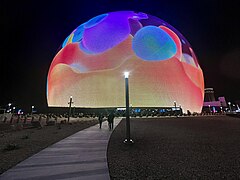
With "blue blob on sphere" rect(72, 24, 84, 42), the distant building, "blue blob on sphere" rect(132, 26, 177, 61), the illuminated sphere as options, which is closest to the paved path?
the illuminated sphere

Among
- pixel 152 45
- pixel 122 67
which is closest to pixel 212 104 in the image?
pixel 152 45

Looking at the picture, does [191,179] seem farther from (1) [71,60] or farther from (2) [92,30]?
(2) [92,30]

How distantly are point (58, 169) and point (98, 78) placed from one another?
116 feet

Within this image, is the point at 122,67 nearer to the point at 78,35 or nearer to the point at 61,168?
the point at 78,35

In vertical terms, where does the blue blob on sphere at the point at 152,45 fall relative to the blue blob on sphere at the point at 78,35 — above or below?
below

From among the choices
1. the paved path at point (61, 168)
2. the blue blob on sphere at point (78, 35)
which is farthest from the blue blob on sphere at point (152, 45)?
the paved path at point (61, 168)

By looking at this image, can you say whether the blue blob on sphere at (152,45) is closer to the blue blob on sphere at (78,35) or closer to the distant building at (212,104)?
the blue blob on sphere at (78,35)

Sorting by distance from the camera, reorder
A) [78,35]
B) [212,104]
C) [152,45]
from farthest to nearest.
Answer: [212,104], [78,35], [152,45]

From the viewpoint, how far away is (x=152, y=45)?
40594mm

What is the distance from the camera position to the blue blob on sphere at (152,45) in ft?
134

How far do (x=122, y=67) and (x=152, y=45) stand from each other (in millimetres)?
9890

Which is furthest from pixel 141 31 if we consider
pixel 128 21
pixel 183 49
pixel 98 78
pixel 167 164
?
pixel 167 164

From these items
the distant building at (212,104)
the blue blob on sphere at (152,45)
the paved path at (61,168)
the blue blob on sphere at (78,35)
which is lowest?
the paved path at (61,168)

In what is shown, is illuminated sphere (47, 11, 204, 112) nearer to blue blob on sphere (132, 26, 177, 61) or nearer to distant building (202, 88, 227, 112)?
blue blob on sphere (132, 26, 177, 61)
